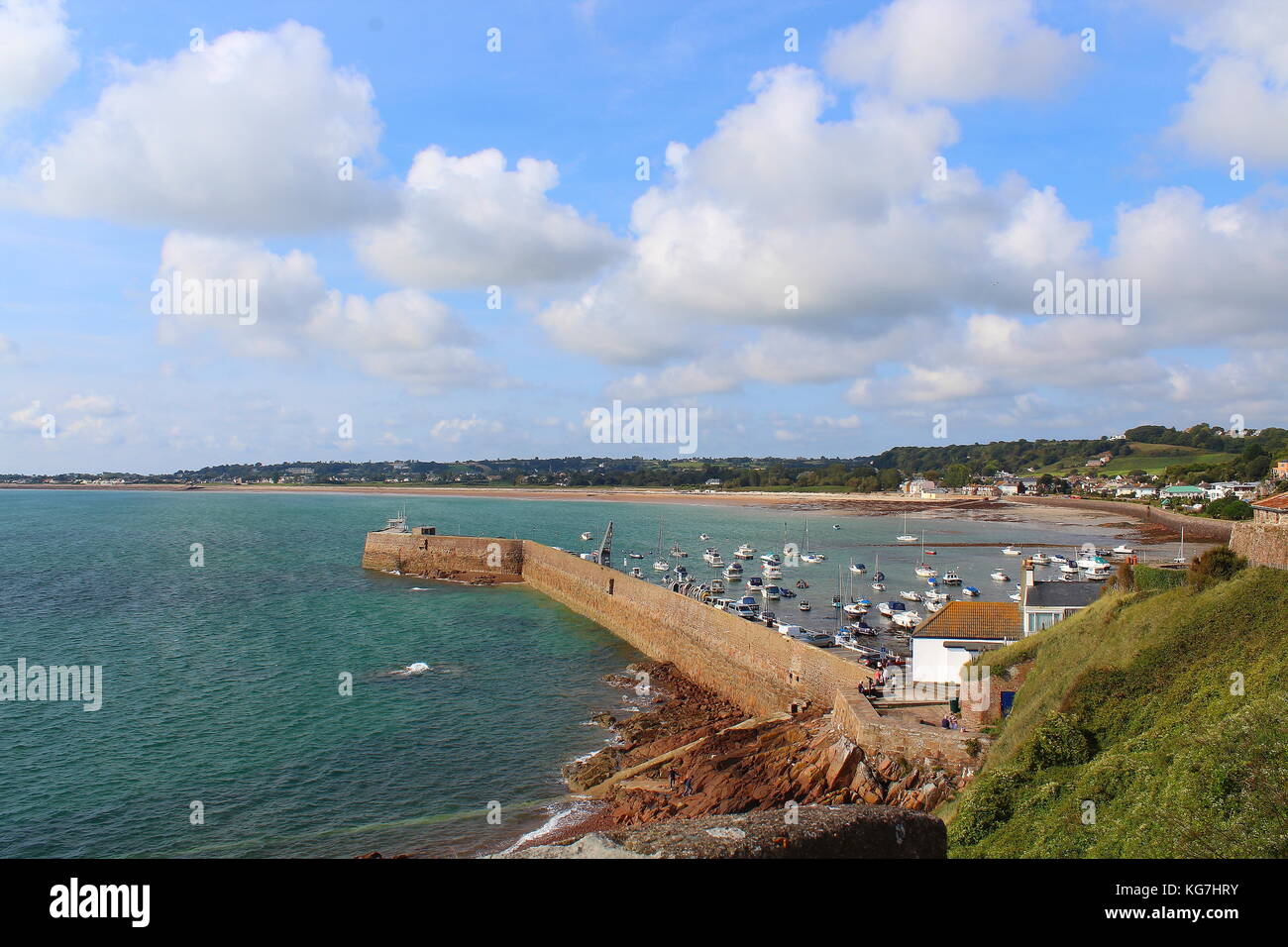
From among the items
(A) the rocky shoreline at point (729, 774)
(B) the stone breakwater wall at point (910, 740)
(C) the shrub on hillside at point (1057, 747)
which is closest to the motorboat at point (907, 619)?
(A) the rocky shoreline at point (729, 774)

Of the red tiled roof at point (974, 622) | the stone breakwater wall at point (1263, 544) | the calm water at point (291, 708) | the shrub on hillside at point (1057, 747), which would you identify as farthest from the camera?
→ the red tiled roof at point (974, 622)

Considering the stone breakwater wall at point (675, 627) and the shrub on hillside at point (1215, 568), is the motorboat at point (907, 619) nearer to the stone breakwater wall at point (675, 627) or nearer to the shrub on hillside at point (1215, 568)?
the stone breakwater wall at point (675, 627)

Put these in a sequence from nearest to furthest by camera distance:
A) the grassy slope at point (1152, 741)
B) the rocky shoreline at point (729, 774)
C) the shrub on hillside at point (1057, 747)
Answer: the grassy slope at point (1152, 741) → the shrub on hillside at point (1057, 747) → the rocky shoreline at point (729, 774)

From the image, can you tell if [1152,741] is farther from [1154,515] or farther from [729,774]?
[1154,515]

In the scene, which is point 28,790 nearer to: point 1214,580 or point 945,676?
point 945,676

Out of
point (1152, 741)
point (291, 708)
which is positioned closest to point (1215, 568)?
point (1152, 741)
